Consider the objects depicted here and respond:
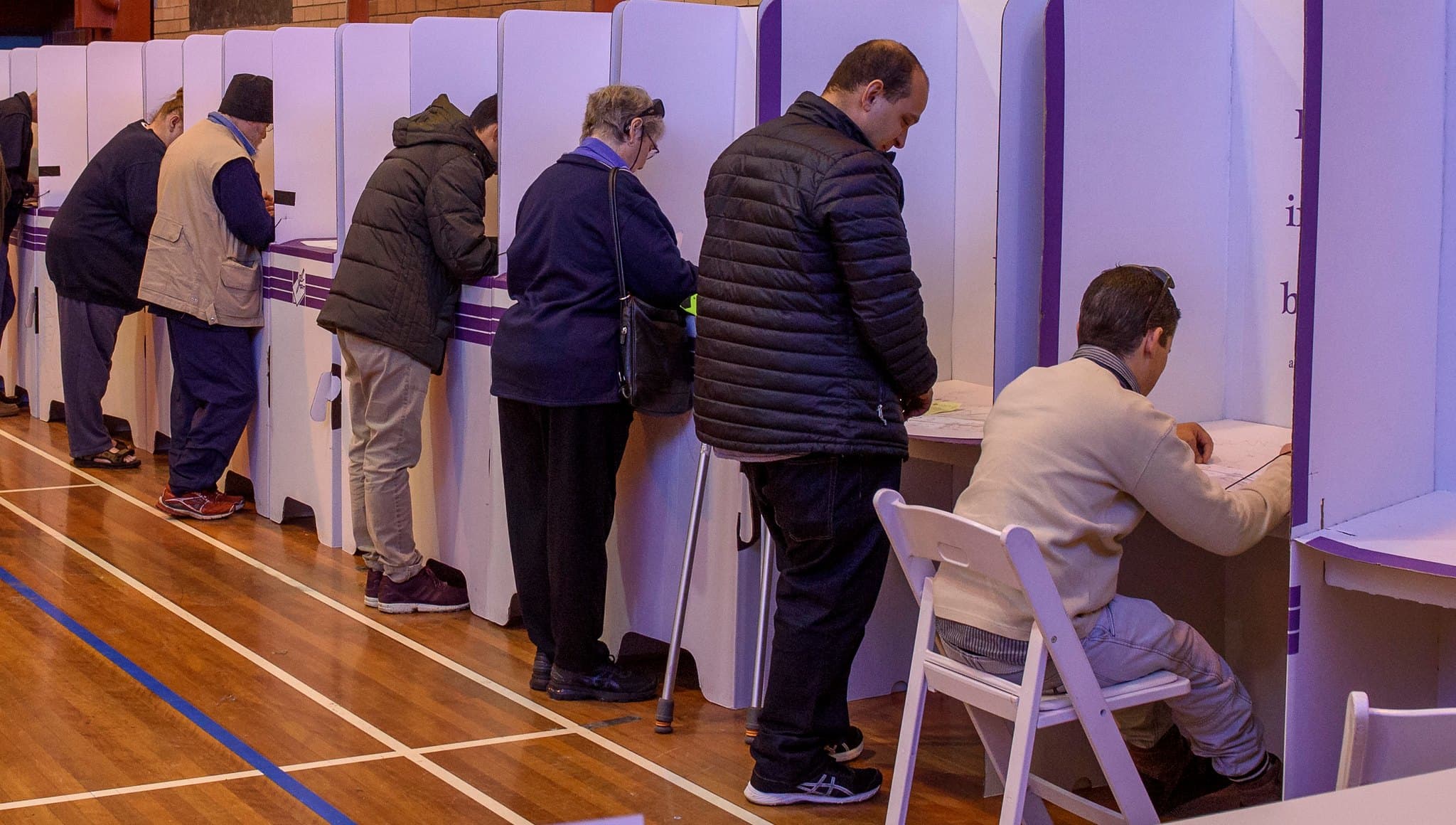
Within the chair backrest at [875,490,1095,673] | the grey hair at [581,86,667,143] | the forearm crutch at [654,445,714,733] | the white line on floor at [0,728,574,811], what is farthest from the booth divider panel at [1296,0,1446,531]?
the white line on floor at [0,728,574,811]

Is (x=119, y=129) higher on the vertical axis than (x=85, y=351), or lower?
higher

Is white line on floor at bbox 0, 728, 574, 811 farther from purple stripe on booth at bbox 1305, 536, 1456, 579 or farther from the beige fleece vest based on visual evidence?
the beige fleece vest

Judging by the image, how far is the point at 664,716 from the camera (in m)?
3.32

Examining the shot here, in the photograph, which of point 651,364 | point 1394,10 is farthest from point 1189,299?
point 651,364

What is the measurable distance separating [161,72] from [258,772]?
398cm

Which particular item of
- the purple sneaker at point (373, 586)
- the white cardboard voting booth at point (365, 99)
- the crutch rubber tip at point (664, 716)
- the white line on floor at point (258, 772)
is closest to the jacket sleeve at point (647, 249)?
the crutch rubber tip at point (664, 716)

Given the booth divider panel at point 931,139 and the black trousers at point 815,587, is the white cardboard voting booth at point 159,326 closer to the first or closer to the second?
the booth divider panel at point 931,139

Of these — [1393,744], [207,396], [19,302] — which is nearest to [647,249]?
[1393,744]

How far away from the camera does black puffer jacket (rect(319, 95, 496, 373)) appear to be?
3982mm

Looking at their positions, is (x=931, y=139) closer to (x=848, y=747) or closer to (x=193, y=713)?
(x=848, y=747)

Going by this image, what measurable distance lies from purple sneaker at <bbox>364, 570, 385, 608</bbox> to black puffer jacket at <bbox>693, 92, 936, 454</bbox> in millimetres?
1739

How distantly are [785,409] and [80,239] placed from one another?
394 centimetres

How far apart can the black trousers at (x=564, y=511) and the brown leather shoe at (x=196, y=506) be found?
1.99 metres

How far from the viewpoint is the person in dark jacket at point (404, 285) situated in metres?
4.00
